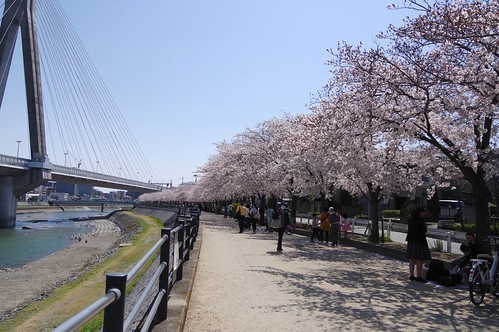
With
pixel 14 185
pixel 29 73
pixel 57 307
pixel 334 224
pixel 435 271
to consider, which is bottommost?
pixel 57 307

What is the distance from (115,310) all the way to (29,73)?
143 ft

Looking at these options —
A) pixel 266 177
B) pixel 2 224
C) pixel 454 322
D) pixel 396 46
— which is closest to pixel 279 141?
pixel 266 177

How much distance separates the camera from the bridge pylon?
126 ft

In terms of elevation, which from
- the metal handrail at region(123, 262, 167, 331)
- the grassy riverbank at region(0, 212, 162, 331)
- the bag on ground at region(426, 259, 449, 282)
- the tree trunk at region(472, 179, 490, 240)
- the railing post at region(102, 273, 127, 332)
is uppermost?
the tree trunk at region(472, 179, 490, 240)

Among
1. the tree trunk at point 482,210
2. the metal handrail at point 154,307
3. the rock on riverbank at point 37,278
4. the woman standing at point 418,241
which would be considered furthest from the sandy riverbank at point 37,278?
the tree trunk at point 482,210

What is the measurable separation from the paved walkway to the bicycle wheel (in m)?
0.13

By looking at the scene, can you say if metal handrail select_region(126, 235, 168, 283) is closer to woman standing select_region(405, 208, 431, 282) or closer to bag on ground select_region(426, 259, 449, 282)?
woman standing select_region(405, 208, 431, 282)

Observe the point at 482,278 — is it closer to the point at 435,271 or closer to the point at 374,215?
the point at 435,271

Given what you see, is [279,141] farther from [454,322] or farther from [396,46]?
[454,322]

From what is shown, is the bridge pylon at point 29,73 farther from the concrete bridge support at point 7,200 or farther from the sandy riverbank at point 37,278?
the sandy riverbank at point 37,278

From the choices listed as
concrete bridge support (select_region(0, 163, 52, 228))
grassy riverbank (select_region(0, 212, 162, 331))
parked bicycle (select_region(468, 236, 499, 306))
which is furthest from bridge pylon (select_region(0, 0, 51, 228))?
parked bicycle (select_region(468, 236, 499, 306))

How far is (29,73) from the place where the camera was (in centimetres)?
4125

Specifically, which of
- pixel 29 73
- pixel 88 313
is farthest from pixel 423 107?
pixel 29 73

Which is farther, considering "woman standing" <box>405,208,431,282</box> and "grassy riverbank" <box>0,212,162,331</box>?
"grassy riverbank" <box>0,212,162,331</box>
